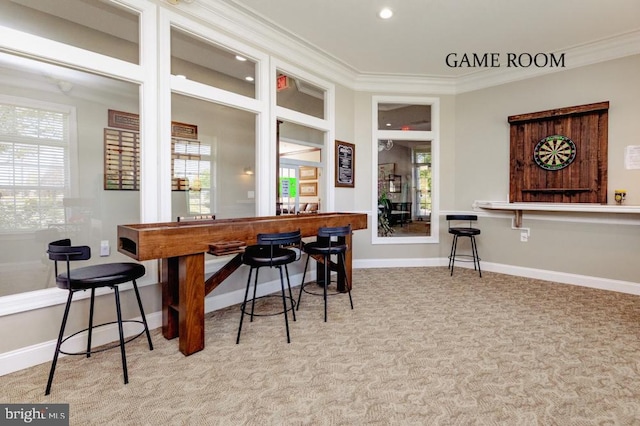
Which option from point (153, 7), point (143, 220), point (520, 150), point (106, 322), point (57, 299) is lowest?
point (106, 322)

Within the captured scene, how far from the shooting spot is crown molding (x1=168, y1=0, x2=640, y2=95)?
3178 millimetres

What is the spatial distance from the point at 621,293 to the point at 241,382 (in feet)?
14.9

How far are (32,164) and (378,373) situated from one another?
3727mm

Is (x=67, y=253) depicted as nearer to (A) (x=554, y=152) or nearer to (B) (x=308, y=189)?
(B) (x=308, y=189)

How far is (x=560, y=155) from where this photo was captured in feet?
13.7

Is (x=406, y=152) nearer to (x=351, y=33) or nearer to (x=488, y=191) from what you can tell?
(x=488, y=191)

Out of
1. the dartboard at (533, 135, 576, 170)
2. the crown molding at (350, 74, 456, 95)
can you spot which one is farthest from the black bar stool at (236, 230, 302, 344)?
the dartboard at (533, 135, 576, 170)

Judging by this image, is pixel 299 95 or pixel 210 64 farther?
pixel 299 95

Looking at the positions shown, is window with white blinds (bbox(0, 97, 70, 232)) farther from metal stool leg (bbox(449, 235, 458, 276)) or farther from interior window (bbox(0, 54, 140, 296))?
metal stool leg (bbox(449, 235, 458, 276))

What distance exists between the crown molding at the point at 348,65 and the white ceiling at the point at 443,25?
0.06 metres

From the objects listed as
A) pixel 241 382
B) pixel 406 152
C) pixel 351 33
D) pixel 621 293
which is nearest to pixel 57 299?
pixel 241 382

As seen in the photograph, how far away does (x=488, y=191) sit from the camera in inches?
190

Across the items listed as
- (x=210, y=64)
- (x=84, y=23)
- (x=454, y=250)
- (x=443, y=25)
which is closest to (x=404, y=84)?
Answer: (x=443, y=25)

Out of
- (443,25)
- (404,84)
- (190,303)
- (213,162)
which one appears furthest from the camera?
(404,84)
